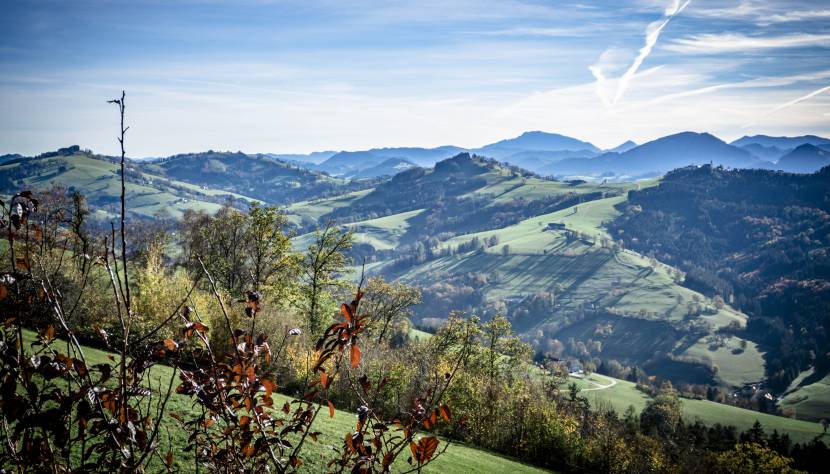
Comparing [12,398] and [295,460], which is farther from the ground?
[12,398]

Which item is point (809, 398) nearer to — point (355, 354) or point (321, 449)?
point (321, 449)

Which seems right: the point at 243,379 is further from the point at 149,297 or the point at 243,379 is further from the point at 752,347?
the point at 752,347

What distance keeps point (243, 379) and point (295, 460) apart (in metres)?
0.75

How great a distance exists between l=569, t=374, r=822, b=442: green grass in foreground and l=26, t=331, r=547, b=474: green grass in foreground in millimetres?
93553

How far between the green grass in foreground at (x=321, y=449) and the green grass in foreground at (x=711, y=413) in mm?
93553

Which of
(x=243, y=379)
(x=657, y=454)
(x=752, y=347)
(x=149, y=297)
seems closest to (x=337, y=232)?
(x=149, y=297)

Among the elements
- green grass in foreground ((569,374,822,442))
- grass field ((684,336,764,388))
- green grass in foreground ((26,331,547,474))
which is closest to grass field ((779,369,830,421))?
grass field ((684,336,764,388))

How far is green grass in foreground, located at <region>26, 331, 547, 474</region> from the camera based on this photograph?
12.9 metres

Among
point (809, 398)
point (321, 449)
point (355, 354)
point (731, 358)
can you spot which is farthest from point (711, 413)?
point (355, 354)

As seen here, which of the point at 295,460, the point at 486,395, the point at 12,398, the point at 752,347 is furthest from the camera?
the point at 752,347

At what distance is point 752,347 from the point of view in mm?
193375

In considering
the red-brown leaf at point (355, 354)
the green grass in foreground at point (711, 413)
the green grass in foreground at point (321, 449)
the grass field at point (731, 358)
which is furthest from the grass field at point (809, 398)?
the red-brown leaf at point (355, 354)

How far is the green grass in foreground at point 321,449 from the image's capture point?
42.3 feet

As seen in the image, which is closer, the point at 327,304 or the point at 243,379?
the point at 243,379
